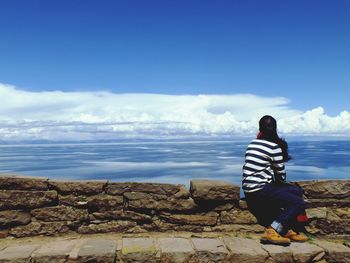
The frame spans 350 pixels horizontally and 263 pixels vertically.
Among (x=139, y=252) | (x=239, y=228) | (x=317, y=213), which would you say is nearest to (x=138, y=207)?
(x=139, y=252)

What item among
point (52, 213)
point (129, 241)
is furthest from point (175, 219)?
point (52, 213)

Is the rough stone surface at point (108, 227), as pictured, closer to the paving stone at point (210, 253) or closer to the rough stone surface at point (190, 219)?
the rough stone surface at point (190, 219)

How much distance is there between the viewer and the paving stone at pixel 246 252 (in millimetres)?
4945

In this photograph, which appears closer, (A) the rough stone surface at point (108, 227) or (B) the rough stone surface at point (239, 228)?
(A) the rough stone surface at point (108, 227)

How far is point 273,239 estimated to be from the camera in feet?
17.4

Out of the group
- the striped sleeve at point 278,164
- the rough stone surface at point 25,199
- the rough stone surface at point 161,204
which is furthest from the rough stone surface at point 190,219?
the rough stone surface at point 25,199

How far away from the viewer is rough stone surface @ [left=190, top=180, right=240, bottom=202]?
229 inches

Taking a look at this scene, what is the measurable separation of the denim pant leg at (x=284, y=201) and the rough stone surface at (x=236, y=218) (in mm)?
607

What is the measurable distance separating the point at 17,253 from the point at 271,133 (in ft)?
13.5

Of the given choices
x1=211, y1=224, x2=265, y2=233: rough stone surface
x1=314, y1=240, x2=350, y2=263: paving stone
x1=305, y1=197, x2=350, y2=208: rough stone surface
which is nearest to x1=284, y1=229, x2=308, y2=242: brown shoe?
x1=314, y1=240, x2=350, y2=263: paving stone

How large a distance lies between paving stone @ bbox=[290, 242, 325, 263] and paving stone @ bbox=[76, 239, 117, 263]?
2598mm

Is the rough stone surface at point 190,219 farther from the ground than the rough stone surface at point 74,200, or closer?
closer

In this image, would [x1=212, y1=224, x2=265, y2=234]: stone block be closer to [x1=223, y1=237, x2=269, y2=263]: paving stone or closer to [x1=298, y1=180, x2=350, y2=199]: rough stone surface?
[x1=223, y1=237, x2=269, y2=263]: paving stone

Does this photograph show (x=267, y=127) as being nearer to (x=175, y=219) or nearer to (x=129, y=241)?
(x=175, y=219)
